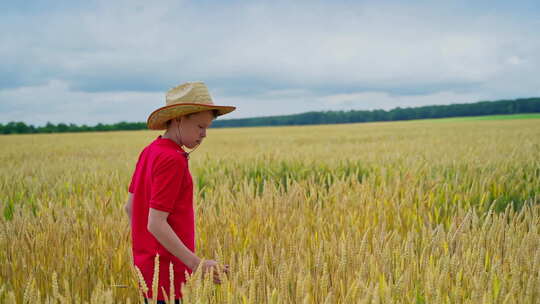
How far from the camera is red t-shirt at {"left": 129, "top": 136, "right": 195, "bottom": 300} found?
1.65 m

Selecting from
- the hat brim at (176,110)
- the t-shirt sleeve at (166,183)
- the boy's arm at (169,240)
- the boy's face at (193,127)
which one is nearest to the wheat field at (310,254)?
the boy's arm at (169,240)

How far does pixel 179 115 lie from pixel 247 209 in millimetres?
1081

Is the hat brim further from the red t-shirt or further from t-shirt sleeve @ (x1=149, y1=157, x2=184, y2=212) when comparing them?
t-shirt sleeve @ (x1=149, y1=157, x2=184, y2=212)

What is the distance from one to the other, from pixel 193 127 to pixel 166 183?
30 centimetres

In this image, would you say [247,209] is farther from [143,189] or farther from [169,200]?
[169,200]

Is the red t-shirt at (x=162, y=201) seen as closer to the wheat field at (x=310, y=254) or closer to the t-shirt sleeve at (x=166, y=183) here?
the t-shirt sleeve at (x=166, y=183)

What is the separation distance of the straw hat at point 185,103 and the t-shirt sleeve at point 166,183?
22 cm

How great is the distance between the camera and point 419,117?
63.3 m

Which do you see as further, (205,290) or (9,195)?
(9,195)

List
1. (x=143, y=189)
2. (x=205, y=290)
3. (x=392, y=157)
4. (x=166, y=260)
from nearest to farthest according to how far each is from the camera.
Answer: (x=205, y=290) < (x=166, y=260) < (x=143, y=189) < (x=392, y=157)

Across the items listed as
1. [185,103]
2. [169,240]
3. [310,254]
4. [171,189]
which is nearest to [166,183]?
[171,189]

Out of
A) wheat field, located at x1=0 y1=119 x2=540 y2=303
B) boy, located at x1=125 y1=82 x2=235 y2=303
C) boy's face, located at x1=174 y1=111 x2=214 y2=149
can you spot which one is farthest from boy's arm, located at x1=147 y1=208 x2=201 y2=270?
boy's face, located at x1=174 y1=111 x2=214 y2=149

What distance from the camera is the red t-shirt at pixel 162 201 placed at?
1650 mm

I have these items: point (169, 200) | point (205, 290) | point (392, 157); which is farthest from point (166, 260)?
point (392, 157)
